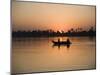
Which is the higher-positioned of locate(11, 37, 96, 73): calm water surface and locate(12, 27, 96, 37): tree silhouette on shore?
locate(12, 27, 96, 37): tree silhouette on shore

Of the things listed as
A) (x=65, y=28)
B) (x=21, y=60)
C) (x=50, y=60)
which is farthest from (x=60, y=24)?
(x=21, y=60)

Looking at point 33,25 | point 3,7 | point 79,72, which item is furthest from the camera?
point 79,72

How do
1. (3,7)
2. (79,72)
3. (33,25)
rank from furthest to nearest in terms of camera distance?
(79,72) < (33,25) < (3,7)

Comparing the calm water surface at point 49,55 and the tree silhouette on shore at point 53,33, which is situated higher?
the tree silhouette on shore at point 53,33

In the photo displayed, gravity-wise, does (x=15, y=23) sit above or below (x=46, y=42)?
above

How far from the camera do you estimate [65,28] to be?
2.89 meters

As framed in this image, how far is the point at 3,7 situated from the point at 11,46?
46cm

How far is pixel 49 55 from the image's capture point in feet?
9.21

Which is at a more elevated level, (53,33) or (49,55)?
(53,33)

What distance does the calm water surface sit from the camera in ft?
8.71

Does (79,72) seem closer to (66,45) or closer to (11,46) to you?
(66,45)

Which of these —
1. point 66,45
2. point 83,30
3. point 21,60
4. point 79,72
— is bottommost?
point 79,72

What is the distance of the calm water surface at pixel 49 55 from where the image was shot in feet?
8.71

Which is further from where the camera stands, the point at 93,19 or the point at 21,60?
the point at 93,19
